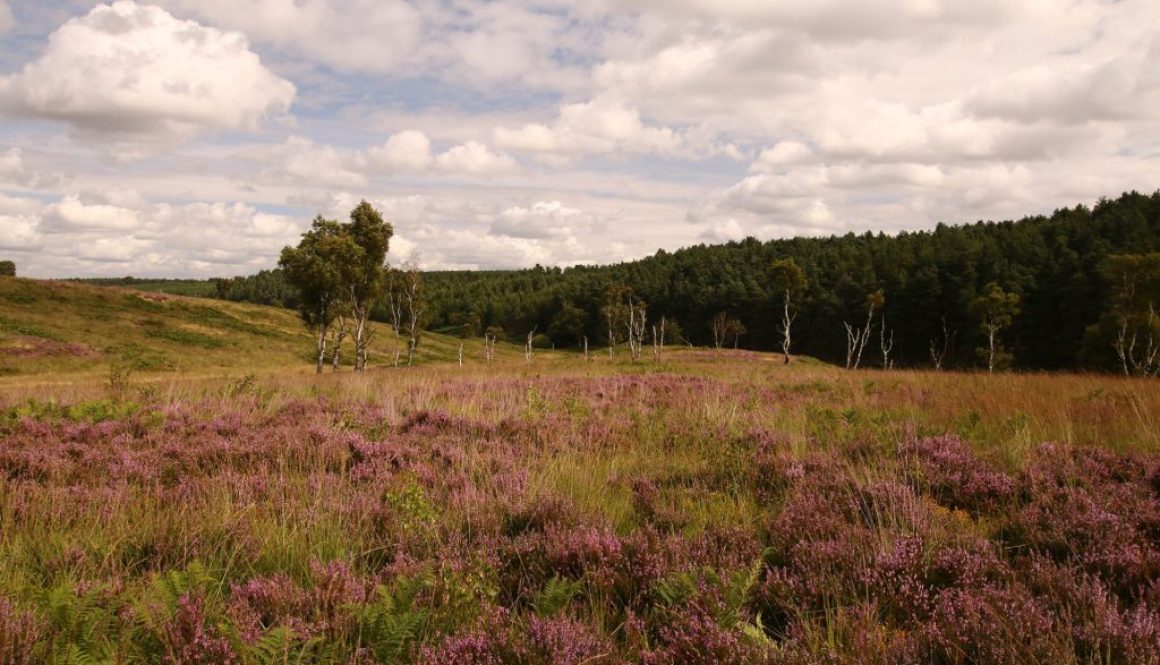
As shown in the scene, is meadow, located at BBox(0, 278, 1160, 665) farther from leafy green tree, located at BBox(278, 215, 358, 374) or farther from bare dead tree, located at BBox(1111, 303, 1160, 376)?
bare dead tree, located at BBox(1111, 303, 1160, 376)

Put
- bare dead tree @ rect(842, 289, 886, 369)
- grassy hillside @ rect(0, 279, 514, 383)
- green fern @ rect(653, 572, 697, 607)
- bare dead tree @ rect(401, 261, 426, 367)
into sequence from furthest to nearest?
bare dead tree @ rect(401, 261, 426, 367) → grassy hillside @ rect(0, 279, 514, 383) → bare dead tree @ rect(842, 289, 886, 369) → green fern @ rect(653, 572, 697, 607)

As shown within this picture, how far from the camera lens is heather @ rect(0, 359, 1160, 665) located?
2.74 metres

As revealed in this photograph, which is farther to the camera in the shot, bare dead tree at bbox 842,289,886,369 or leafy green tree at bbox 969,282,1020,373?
leafy green tree at bbox 969,282,1020,373

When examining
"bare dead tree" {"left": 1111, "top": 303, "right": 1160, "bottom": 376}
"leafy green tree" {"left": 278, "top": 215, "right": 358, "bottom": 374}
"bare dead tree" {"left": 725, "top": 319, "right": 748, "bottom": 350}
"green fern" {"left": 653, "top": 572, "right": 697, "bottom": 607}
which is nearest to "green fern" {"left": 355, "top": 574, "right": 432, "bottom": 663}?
"green fern" {"left": 653, "top": 572, "right": 697, "bottom": 607}

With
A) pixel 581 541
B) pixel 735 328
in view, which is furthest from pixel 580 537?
pixel 735 328

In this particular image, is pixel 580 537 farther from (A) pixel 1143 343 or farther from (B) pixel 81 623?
(A) pixel 1143 343

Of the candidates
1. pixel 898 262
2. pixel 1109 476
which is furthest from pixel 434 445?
pixel 898 262

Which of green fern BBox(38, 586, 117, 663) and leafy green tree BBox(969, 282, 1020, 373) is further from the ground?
leafy green tree BBox(969, 282, 1020, 373)

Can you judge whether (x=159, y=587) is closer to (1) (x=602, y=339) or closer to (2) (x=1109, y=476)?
(2) (x=1109, y=476)

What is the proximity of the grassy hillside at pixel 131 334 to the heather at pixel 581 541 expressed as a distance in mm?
46800

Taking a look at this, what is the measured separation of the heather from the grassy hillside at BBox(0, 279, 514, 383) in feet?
154

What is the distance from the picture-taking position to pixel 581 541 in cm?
390

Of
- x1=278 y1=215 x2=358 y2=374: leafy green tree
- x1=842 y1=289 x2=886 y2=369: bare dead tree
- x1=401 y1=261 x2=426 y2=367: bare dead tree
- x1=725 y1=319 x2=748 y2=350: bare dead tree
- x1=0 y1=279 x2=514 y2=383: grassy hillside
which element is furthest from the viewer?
x1=725 y1=319 x2=748 y2=350: bare dead tree

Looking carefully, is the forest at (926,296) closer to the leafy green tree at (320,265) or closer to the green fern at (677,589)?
the leafy green tree at (320,265)
